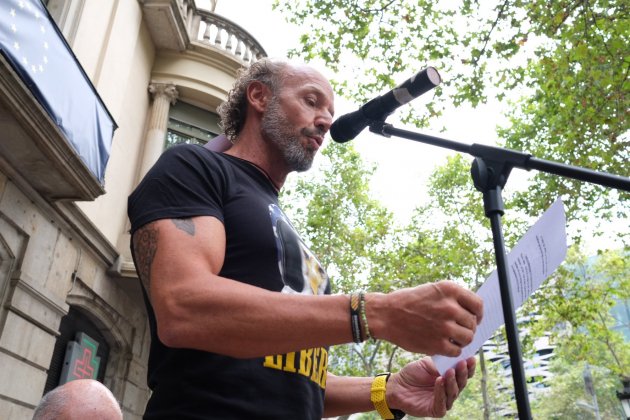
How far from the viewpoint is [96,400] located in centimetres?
318

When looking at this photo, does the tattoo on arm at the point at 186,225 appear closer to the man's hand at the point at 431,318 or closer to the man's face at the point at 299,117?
the man's hand at the point at 431,318

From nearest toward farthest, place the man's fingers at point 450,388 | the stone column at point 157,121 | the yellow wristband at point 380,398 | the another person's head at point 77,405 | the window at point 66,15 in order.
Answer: the man's fingers at point 450,388 → the yellow wristband at point 380,398 → the another person's head at point 77,405 → the window at point 66,15 → the stone column at point 157,121

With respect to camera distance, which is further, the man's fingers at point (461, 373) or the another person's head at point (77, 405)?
the another person's head at point (77, 405)

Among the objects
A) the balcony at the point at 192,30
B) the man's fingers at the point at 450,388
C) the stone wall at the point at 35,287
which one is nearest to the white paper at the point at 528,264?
the man's fingers at the point at 450,388

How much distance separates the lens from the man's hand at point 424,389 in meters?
1.88

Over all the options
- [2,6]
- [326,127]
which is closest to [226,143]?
[326,127]

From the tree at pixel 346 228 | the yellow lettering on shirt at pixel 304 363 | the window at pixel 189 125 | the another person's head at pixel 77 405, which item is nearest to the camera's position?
the yellow lettering on shirt at pixel 304 363

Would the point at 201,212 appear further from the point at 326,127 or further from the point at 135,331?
the point at 135,331

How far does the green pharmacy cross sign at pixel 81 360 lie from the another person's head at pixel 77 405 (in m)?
4.49

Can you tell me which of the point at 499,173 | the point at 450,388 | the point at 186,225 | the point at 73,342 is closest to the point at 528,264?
the point at 499,173

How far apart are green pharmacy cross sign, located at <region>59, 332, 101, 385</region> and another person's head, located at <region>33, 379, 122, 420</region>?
177 inches

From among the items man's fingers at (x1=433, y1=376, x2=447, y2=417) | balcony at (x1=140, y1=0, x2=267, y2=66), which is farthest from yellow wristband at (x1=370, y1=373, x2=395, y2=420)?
balcony at (x1=140, y1=0, x2=267, y2=66)

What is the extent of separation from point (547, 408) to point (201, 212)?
1541 inches

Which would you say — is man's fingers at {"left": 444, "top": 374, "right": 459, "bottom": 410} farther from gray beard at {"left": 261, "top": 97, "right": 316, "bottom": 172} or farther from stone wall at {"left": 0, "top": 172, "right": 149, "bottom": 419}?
stone wall at {"left": 0, "top": 172, "right": 149, "bottom": 419}
